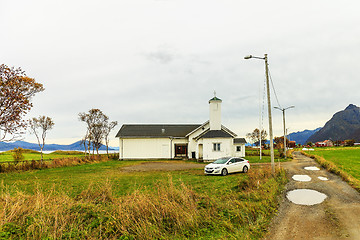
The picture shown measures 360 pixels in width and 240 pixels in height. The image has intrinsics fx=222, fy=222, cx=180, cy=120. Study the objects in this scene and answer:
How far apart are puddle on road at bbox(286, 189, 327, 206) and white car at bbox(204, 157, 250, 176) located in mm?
7693

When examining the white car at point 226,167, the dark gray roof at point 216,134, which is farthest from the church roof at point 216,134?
the white car at point 226,167

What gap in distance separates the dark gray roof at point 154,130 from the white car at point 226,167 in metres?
21.5

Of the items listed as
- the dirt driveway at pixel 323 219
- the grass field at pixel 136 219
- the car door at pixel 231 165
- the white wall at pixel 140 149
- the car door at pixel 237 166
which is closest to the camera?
the grass field at pixel 136 219

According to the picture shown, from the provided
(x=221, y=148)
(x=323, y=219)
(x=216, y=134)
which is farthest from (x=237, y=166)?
(x=216, y=134)

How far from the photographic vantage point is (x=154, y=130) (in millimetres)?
42469

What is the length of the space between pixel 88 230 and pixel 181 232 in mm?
2757

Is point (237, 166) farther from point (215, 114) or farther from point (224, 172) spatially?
point (215, 114)

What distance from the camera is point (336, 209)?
28.8 ft

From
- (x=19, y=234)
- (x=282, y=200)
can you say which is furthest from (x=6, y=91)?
(x=282, y=200)

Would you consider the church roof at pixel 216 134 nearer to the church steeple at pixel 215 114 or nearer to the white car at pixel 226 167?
the church steeple at pixel 215 114

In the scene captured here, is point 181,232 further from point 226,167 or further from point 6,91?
point 6,91

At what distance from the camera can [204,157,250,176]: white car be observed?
1894 cm

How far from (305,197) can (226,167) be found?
8860mm

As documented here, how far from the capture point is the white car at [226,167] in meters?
18.9
